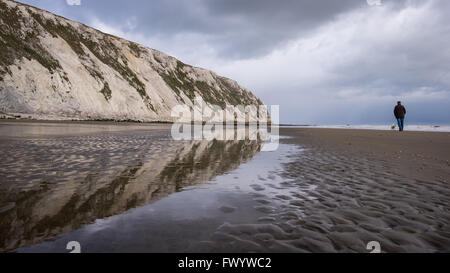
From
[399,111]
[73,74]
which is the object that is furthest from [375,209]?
[73,74]

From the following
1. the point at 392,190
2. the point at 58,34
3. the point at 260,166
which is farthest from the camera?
the point at 58,34

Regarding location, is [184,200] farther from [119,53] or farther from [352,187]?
[119,53]

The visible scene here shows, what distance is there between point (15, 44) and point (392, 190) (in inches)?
2109

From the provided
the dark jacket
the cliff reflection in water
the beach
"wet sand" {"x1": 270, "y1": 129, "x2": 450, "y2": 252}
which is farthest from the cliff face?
the dark jacket

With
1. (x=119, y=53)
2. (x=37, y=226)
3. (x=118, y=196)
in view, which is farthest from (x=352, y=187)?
(x=119, y=53)

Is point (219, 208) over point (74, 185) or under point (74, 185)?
under

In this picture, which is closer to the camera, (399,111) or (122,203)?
(122,203)

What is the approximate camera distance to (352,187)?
5562 mm

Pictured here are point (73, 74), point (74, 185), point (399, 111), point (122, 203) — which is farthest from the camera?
point (73, 74)

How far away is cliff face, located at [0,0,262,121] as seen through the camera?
1489 inches

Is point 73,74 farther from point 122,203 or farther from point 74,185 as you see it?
point 122,203

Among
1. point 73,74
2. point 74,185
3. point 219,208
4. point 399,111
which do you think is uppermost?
point 73,74

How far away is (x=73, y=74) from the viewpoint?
4634 cm

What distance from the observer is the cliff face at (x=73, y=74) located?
124ft
